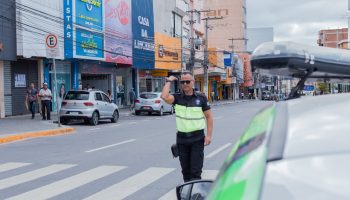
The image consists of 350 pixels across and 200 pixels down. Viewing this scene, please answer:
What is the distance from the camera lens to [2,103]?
23922mm

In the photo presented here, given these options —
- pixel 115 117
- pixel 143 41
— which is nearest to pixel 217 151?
pixel 115 117

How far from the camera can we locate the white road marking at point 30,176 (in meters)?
8.30

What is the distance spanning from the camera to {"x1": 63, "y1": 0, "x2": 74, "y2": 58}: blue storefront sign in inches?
1072

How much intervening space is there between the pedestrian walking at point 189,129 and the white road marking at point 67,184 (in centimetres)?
223

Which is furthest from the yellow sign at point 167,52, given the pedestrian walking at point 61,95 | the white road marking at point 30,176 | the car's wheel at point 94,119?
the white road marking at point 30,176

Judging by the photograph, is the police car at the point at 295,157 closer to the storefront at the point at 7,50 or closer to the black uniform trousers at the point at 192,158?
the black uniform trousers at the point at 192,158

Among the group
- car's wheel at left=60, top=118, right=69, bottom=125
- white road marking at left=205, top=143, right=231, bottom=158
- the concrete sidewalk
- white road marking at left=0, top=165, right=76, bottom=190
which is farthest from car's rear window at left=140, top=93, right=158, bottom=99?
white road marking at left=0, top=165, right=76, bottom=190

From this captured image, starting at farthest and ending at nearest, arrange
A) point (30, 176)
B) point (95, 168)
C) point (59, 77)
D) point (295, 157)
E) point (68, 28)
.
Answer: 1. point (59, 77)
2. point (68, 28)
3. point (95, 168)
4. point (30, 176)
5. point (295, 157)

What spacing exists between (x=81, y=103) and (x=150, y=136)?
6.31 metres

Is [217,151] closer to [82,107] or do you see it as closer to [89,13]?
[82,107]

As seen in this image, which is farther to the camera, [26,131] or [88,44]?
[88,44]

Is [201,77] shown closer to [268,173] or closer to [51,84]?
[51,84]

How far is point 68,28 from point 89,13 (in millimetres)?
2672

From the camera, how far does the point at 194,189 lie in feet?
10.1
